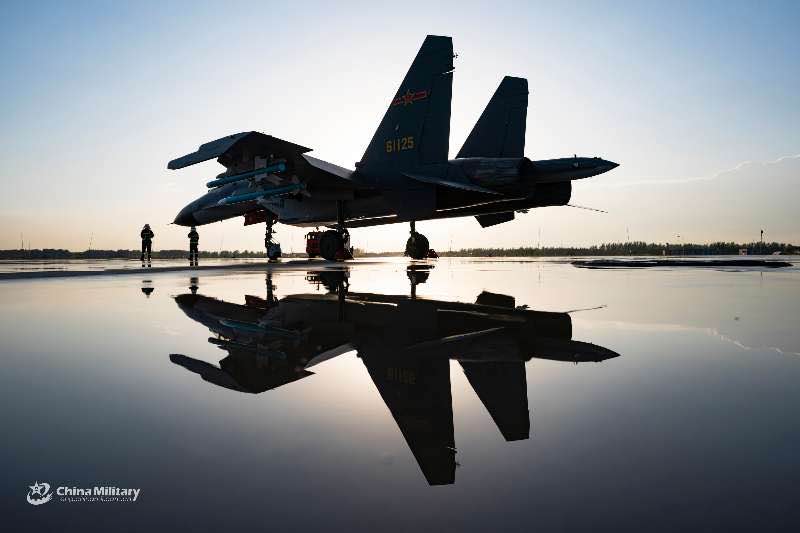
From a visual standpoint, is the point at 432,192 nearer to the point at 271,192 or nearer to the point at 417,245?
the point at 271,192

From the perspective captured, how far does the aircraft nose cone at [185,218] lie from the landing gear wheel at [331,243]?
655 centimetres

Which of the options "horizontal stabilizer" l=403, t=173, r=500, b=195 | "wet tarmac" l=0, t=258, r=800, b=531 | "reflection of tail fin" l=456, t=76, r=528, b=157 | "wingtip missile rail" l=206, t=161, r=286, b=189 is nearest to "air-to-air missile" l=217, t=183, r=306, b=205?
"wingtip missile rail" l=206, t=161, r=286, b=189

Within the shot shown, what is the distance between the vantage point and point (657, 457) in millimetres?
1715

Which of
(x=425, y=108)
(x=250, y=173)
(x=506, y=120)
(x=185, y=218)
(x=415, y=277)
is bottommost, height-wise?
(x=415, y=277)

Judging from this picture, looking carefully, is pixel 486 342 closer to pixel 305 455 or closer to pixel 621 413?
A: pixel 621 413

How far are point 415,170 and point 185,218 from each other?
1152 cm

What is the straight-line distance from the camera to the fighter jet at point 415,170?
14242 millimetres

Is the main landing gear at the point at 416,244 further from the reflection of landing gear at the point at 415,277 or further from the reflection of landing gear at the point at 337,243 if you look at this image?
the reflection of landing gear at the point at 415,277

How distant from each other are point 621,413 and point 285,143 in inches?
571

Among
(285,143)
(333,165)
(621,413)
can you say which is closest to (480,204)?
(333,165)

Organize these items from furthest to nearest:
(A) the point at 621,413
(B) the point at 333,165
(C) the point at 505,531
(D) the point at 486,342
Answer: (B) the point at 333,165
(D) the point at 486,342
(A) the point at 621,413
(C) the point at 505,531

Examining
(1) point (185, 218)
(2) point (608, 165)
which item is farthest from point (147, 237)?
(2) point (608, 165)

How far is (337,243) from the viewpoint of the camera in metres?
18.6

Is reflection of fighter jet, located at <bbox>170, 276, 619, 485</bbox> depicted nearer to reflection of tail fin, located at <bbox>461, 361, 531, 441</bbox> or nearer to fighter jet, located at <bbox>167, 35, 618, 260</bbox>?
reflection of tail fin, located at <bbox>461, 361, 531, 441</bbox>
